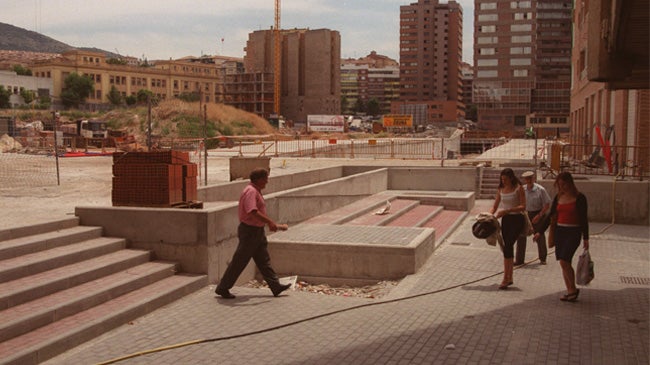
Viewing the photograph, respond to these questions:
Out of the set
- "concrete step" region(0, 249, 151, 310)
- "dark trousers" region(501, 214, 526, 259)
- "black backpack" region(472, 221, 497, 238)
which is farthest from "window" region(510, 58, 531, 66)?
"concrete step" region(0, 249, 151, 310)

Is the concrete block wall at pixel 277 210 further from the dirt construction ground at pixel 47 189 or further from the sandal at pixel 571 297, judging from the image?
the sandal at pixel 571 297

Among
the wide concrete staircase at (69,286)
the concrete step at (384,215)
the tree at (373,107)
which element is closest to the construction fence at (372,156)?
the wide concrete staircase at (69,286)

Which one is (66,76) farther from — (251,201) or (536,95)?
(251,201)

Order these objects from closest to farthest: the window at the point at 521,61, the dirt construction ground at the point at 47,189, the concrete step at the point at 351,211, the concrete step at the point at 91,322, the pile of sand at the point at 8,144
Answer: the concrete step at the point at 91,322, the dirt construction ground at the point at 47,189, the concrete step at the point at 351,211, the pile of sand at the point at 8,144, the window at the point at 521,61

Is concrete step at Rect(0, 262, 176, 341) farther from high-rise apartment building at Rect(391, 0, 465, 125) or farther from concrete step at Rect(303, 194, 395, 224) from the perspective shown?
high-rise apartment building at Rect(391, 0, 465, 125)

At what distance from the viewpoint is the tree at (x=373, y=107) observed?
645 ft

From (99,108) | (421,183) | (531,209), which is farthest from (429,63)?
(531,209)

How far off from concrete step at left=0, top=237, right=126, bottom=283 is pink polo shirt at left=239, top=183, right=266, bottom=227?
2191 millimetres

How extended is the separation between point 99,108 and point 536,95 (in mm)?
83889

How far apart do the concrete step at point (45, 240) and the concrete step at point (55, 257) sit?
0.22 feet

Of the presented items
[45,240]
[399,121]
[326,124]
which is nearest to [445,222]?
[45,240]

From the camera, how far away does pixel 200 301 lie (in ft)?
28.5

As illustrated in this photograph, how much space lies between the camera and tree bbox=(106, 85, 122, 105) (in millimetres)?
122875

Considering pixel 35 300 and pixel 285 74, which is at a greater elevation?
pixel 285 74
